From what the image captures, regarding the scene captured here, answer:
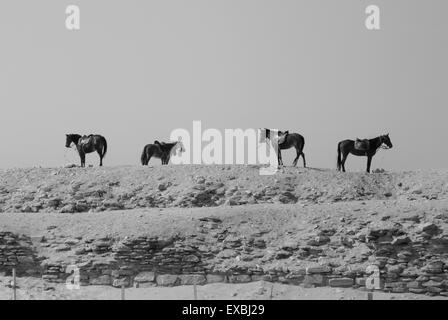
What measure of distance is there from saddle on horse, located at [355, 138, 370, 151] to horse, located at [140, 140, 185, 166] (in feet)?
25.4

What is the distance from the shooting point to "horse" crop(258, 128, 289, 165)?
3856 cm

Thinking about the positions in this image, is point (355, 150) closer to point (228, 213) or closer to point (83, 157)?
point (228, 213)

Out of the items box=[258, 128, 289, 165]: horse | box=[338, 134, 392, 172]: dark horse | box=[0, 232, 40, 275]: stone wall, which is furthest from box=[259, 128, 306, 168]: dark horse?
box=[0, 232, 40, 275]: stone wall

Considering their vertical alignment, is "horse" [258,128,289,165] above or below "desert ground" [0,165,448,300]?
above

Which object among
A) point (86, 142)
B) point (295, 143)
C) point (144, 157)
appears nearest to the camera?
point (295, 143)

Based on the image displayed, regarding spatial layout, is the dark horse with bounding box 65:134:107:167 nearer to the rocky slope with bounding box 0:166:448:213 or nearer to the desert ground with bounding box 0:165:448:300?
the desert ground with bounding box 0:165:448:300

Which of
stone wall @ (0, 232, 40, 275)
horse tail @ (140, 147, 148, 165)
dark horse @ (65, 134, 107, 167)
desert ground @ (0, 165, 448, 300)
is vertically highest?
dark horse @ (65, 134, 107, 167)

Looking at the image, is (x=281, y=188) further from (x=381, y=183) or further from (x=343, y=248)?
(x=343, y=248)

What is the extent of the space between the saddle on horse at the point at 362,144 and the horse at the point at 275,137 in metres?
2.82

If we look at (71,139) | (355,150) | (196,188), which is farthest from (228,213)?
(71,139)

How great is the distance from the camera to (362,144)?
3856 centimetres

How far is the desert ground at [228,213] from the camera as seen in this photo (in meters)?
26.4

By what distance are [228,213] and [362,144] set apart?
1067 centimetres
